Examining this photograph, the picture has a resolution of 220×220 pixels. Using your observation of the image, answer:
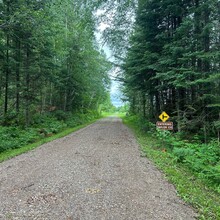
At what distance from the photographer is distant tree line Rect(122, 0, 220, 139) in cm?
839

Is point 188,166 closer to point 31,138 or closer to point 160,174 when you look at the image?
point 160,174

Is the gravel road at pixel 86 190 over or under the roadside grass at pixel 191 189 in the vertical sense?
over

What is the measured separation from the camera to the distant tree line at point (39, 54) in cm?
975

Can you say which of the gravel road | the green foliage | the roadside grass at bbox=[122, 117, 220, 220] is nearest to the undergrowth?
the gravel road

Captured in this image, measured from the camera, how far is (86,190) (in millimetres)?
4246

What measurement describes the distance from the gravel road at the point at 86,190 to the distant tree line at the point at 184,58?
13.4ft

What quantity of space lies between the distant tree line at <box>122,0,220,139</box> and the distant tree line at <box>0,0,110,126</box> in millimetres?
4690

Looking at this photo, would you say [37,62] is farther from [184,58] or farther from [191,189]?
[191,189]

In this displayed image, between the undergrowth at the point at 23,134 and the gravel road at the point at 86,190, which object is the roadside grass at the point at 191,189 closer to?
the gravel road at the point at 86,190

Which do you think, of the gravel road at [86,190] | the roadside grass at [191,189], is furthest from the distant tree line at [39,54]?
the roadside grass at [191,189]

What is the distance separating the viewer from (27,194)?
159 inches

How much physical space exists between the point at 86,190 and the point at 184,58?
6.41m

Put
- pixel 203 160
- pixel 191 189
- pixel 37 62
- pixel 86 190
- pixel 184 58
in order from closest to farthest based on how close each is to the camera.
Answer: pixel 86 190 → pixel 191 189 → pixel 203 160 → pixel 184 58 → pixel 37 62

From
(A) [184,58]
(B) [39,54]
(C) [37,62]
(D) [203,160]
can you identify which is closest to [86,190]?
(D) [203,160]
